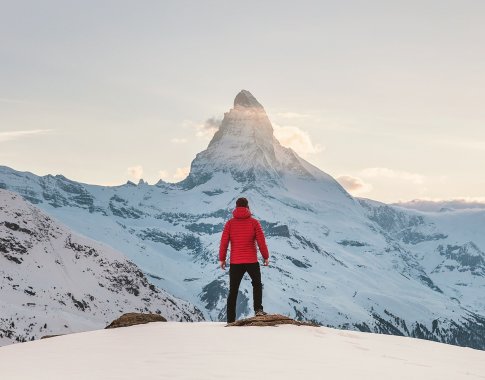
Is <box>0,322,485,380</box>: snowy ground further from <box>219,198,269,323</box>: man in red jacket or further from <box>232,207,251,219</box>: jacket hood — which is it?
<box>232,207,251,219</box>: jacket hood

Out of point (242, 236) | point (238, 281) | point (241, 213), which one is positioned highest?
point (241, 213)

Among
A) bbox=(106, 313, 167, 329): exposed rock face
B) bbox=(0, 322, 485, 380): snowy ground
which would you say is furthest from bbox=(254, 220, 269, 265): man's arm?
bbox=(106, 313, 167, 329): exposed rock face

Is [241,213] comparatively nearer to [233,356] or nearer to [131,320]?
[131,320]

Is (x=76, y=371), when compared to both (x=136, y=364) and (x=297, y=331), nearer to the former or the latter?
(x=136, y=364)

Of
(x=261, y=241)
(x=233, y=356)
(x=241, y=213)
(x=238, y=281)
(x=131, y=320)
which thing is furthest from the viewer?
(x=131, y=320)

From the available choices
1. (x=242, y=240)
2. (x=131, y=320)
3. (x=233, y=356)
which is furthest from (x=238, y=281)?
(x=233, y=356)

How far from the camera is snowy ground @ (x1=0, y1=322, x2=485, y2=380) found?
1240cm

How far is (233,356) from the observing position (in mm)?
13977

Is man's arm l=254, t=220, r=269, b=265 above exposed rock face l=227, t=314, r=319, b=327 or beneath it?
above

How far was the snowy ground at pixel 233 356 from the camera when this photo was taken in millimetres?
12398

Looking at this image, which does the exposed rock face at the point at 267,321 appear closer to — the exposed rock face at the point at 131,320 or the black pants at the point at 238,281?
the black pants at the point at 238,281

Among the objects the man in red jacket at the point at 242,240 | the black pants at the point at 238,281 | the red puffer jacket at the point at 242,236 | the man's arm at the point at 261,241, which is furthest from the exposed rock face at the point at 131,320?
the man's arm at the point at 261,241

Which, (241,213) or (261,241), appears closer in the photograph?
(261,241)

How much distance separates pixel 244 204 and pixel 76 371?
331 inches
